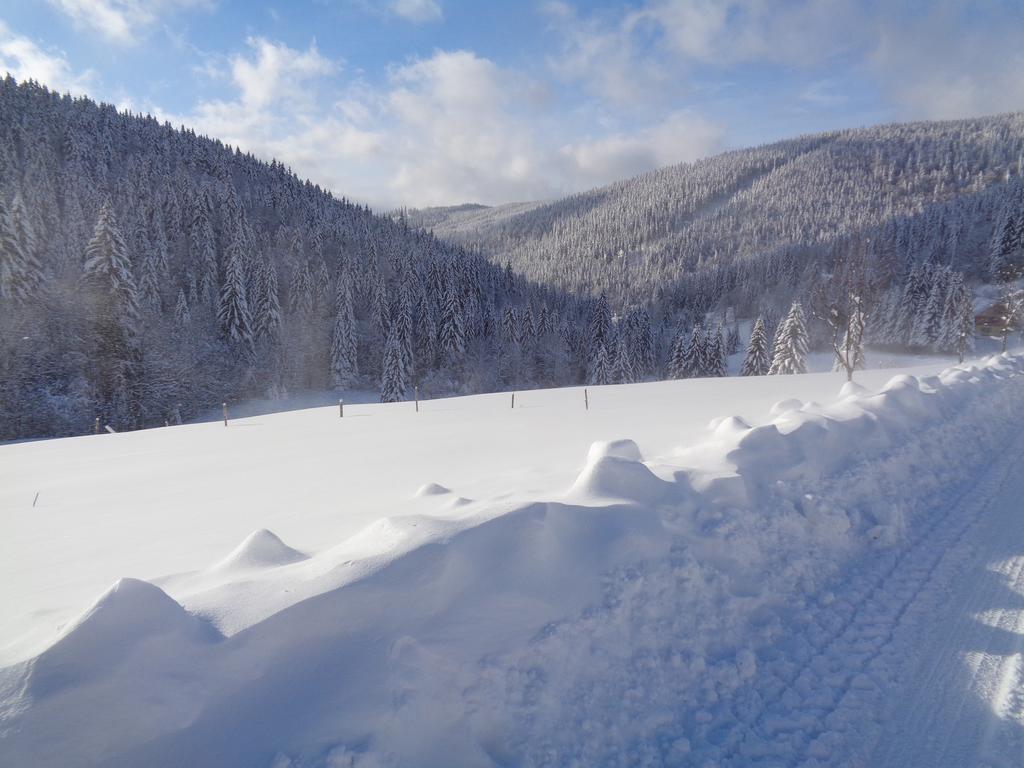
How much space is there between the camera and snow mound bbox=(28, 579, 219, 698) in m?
2.39

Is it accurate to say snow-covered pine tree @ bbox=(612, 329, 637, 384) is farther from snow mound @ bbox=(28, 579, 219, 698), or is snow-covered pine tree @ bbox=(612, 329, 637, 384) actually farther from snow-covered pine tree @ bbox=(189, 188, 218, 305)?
snow mound @ bbox=(28, 579, 219, 698)

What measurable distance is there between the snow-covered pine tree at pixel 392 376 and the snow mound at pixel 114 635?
49185 mm

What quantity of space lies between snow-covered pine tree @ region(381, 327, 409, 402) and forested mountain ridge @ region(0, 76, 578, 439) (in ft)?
0.52

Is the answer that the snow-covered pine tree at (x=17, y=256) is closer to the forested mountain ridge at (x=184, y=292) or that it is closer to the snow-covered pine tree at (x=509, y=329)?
the forested mountain ridge at (x=184, y=292)

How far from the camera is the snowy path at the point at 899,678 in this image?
2.95m

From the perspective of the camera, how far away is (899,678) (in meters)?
3.44

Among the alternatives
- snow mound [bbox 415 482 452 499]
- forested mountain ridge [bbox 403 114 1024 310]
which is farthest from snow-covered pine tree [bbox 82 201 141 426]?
forested mountain ridge [bbox 403 114 1024 310]

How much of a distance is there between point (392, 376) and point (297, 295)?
77.4ft

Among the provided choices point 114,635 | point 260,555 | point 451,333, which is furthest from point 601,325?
point 114,635

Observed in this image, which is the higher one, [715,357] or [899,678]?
[715,357]

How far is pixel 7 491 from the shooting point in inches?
376

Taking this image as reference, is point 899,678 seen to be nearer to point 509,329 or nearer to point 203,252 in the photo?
point 509,329

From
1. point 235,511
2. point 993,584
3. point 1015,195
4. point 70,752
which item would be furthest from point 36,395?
point 1015,195

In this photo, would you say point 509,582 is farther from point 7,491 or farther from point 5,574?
point 7,491
